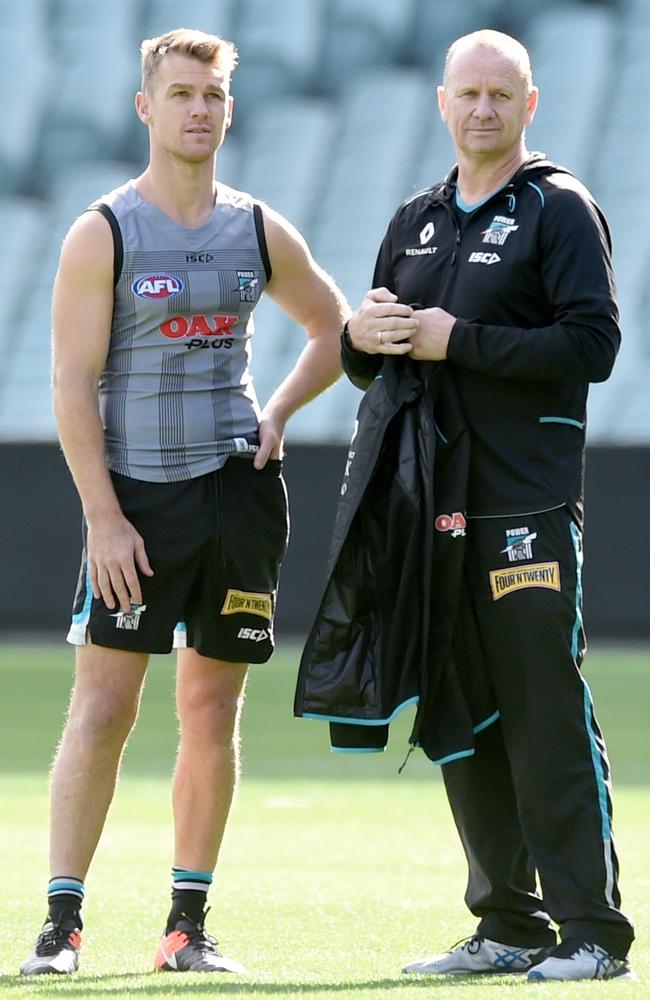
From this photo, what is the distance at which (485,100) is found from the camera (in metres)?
4.48

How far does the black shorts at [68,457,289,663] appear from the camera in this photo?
185 inches

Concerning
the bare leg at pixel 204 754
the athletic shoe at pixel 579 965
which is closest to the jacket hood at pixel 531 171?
the bare leg at pixel 204 754

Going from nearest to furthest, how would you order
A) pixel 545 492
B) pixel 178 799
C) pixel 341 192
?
pixel 545 492
pixel 178 799
pixel 341 192

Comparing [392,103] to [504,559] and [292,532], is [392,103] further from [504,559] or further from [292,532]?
[504,559]

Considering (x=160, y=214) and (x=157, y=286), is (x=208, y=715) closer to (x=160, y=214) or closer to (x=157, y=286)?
(x=157, y=286)

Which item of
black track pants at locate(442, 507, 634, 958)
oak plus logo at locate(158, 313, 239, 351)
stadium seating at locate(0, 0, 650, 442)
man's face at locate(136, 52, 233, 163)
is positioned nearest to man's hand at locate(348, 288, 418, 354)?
oak plus logo at locate(158, 313, 239, 351)

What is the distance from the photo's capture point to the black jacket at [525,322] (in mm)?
4398

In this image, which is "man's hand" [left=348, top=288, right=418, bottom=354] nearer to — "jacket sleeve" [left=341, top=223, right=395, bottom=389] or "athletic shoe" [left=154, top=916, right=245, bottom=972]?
"jacket sleeve" [left=341, top=223, right=395, bottom=389]

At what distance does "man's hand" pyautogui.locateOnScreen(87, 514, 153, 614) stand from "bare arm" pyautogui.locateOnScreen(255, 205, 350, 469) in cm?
41

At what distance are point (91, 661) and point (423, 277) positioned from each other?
127 cm

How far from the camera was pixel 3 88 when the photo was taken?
18.7 meters

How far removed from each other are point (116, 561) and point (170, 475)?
28 centimetres

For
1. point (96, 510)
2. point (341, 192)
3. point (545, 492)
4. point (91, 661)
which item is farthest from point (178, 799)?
point (341, 192)

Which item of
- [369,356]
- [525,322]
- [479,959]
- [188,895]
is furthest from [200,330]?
[479,959]
